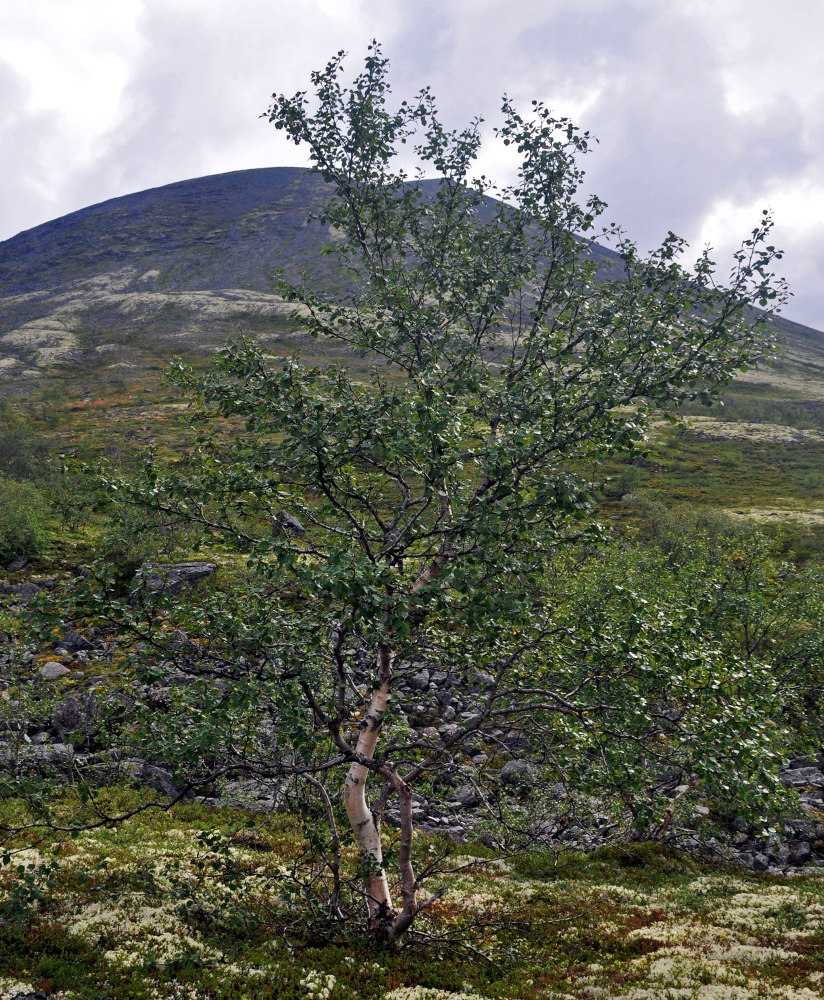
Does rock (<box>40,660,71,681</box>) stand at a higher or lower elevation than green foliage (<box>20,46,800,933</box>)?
lower

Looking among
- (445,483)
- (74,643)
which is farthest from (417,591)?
(74,643)

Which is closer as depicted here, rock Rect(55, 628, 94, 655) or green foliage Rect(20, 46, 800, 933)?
green foliage Rect(20, 46, 800, 933)

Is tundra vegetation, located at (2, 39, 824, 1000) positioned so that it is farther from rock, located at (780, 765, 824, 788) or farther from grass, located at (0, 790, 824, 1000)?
rock, located at (780, 765, 824, 788)

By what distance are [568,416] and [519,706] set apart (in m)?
4.96

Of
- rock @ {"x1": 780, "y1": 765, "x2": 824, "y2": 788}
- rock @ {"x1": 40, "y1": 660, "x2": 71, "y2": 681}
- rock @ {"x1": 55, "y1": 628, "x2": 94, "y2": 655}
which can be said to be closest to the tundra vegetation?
rock @ {"x1": 40, "y1": 660, "x2": 71, "y2": 681}

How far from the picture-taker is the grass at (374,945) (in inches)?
375

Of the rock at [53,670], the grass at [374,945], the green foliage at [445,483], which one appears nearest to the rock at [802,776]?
the grass at [374,945]

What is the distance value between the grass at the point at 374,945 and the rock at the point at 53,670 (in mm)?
12643

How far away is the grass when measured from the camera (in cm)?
952

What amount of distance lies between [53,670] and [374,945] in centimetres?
2436

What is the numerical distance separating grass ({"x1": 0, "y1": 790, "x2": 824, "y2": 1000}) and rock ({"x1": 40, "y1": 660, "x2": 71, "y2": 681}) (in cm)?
1264

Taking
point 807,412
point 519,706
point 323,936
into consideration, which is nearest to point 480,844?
point 323,936

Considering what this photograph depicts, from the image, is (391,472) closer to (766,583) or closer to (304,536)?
(304,536)

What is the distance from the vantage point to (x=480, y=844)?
21922 mm
